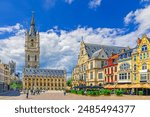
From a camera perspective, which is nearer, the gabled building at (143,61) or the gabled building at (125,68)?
the gabled building at (143,61)

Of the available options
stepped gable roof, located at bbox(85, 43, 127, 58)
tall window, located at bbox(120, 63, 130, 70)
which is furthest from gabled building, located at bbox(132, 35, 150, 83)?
stepped gable roof, located at bbox(85, 43, 127, 58)

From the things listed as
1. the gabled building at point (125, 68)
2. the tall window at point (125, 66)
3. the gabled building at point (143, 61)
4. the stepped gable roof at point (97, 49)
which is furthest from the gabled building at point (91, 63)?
the gabled building at point (143, 61)

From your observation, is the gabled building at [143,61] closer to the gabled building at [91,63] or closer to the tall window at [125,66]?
the tall window at [125,66]

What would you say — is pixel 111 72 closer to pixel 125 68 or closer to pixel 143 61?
pixel 125 68

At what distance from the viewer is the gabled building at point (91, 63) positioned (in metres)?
91.8

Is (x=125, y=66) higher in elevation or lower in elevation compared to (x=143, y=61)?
lower

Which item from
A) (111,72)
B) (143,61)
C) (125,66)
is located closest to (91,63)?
(111,72)

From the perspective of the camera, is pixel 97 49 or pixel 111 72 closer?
pixel 111 72

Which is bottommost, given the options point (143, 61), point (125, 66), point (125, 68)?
point (125, 68)

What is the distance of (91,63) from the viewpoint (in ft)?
311

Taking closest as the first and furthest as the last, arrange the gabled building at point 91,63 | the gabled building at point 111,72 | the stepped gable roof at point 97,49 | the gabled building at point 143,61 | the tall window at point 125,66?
the gabled building at point 143,61
the tall window at point 125,66
the gabled building at point 111,72
the gabled building at point 91,63
the stepped gable roof at point 97,49

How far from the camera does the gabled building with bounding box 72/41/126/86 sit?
9181 centimetres

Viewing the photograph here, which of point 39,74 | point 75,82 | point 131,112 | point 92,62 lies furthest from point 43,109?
point 39,74

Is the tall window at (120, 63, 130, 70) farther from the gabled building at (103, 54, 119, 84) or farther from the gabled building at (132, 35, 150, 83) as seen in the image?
the gabled building at (132, 35, 150, 83)
